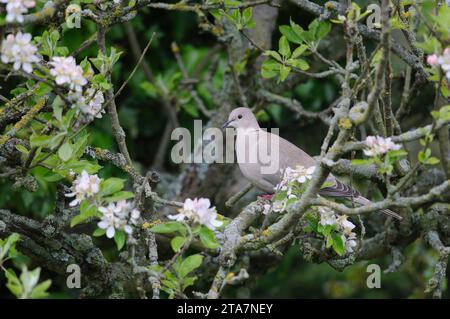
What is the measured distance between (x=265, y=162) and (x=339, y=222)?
5.19 feet

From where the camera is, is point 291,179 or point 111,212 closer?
point 111,212

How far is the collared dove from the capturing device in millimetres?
5270

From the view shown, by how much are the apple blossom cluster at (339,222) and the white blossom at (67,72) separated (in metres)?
1.28

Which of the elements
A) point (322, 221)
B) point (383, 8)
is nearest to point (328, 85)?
point (322, 221)

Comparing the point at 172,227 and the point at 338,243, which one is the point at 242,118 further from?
the point at 172,227

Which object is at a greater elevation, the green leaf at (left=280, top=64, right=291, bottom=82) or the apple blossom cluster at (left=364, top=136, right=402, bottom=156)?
the green leaf at (left=280, top=64, right=291, bottom=82)

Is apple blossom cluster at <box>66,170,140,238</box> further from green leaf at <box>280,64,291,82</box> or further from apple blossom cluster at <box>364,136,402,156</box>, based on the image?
green leaf at <box>280,64,291,82</box>

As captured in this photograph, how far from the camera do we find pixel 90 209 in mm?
3355

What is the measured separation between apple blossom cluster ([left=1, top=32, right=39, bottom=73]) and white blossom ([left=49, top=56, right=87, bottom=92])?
0.36ft

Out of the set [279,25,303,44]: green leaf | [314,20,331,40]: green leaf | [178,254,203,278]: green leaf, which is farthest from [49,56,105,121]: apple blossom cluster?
[314,20,331,40]: green leaf

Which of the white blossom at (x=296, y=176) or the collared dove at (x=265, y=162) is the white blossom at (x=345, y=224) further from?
the collared dove at (x=265, y=162)

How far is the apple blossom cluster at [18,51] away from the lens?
3.25m

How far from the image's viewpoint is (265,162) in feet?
17.9

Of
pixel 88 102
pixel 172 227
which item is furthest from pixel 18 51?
pixel 172 227
